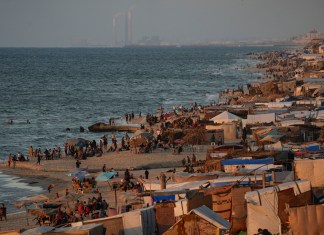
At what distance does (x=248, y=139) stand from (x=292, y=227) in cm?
2096

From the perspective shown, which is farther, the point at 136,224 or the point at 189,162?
the point at 189,162

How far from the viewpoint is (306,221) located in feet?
43.0

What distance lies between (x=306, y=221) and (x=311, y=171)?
4.22 meters

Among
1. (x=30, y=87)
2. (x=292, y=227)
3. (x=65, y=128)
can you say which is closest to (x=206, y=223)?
(x=292, y=227)

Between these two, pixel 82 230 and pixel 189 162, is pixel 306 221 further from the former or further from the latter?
pixel 189 162

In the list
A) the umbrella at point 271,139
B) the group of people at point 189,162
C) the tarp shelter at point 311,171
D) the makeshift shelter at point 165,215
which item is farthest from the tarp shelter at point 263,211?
the umbrella at point 271,139

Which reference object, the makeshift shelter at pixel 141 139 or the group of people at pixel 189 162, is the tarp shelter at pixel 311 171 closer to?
the group of people at pixel 189 162

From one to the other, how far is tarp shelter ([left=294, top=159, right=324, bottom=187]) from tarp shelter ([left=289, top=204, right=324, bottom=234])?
152 inches

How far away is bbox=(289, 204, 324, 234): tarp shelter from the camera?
13062mm

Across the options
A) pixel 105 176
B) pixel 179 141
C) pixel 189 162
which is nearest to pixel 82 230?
pixel 105 176

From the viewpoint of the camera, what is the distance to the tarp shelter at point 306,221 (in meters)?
13.1

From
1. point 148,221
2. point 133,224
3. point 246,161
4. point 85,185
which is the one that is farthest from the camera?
point 85,185

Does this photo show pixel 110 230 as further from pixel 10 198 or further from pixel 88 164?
pixel 88 164

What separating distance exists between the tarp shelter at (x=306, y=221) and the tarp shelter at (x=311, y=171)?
12.7ft
